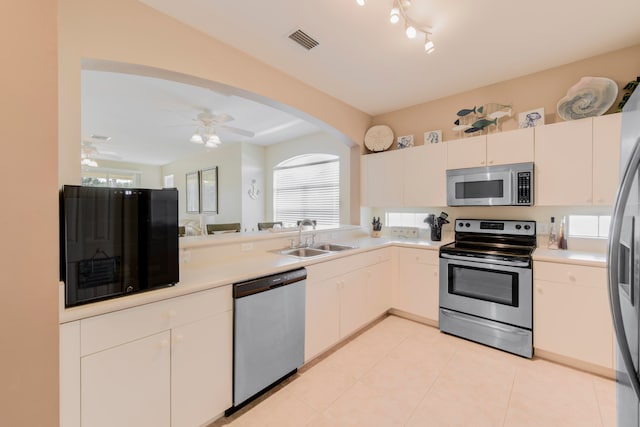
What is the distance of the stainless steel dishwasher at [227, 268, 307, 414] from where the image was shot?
1.64m

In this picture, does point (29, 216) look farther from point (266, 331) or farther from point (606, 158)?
point (606, 158)

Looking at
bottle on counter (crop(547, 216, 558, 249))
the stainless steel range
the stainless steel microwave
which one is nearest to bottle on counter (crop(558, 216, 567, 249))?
bottle on counter (crop(547, 216, 558, 249))

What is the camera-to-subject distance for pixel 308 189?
5109 mm

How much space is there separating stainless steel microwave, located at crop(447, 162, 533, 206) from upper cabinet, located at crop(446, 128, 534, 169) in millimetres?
68

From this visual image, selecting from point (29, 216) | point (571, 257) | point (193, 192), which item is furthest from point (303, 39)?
point (193, 192)

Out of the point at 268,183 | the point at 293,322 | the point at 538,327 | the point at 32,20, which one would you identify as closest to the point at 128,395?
the point at 293,322

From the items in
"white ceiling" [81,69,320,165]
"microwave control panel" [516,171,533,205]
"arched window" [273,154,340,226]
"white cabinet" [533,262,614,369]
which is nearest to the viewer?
"white cabinet" [533,262,614,369]

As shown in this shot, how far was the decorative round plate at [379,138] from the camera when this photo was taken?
3588 millimetres

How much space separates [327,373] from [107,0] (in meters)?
2.99

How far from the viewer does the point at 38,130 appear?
67cm

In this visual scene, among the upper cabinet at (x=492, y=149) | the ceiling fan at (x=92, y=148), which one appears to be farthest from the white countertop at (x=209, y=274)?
the ceiling fan at (x=92, y=148)

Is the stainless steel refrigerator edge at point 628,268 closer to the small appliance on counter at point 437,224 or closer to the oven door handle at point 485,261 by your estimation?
the oven door handle at point 485,261

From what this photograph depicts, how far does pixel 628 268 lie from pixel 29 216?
71.9 inches

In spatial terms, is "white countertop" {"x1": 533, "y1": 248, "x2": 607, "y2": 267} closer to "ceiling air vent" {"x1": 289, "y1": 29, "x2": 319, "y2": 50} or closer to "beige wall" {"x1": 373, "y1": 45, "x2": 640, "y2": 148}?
"beige wall" {"x1": 373, "y1": 45, "x2": 640, "y2": 148}
